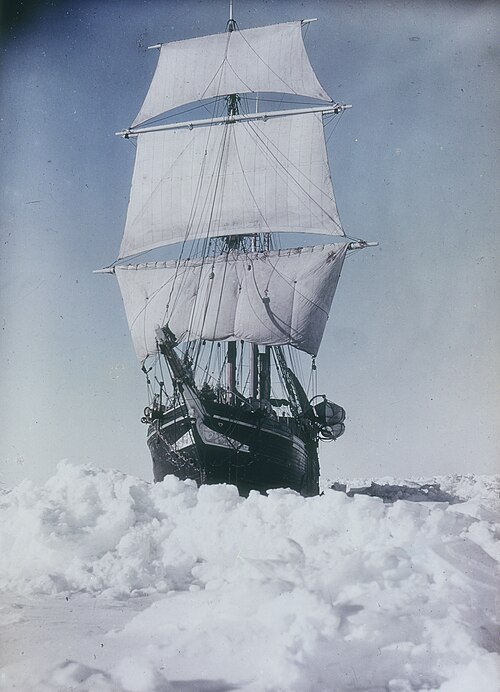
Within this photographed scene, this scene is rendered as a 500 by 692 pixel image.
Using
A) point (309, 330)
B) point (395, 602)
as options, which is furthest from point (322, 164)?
point (395, 602)

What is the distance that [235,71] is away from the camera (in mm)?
19250

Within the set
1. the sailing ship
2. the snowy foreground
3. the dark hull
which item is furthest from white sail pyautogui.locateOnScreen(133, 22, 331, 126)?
the snowy foreground

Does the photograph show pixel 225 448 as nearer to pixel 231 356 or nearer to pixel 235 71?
pixel 231 356

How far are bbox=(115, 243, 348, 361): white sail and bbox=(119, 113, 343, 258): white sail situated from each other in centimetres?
86

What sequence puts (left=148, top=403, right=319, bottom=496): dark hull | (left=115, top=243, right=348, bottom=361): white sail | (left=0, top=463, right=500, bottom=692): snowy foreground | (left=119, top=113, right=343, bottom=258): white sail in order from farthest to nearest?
1. (left=119, top=113, right=343, bottom=258): white sail
2. (left=115, top=243, right=348, bottom=361): white sail
3. (left=148, top=403, right=319, bottom=496): dark hull
4. (left=0, top=463, right=500, bottom=692): snowy foreground

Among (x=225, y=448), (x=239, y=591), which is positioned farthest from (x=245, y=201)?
(x=239, y=591)

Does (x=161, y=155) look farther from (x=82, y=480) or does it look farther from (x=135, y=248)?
(x=82, y=480)

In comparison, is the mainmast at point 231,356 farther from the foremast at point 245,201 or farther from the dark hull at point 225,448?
the dark hull at point 225,448

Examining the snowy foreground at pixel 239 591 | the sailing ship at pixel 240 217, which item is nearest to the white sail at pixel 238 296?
the sailing ship at pixel 240 217

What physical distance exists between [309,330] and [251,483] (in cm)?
569

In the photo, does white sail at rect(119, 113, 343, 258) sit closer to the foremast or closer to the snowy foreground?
the foremast

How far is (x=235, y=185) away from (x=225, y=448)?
841 centimetres

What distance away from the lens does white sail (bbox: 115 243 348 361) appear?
18656 millimetres

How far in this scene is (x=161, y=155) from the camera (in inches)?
798
